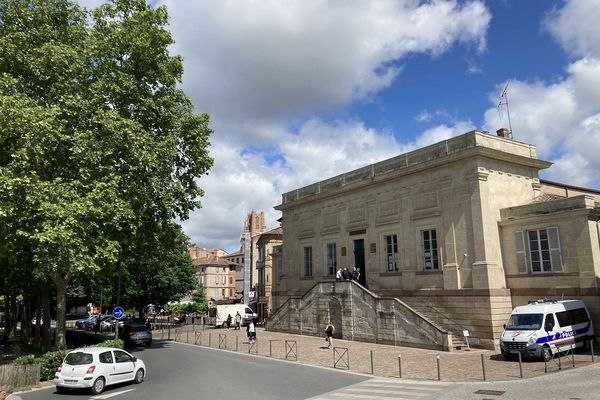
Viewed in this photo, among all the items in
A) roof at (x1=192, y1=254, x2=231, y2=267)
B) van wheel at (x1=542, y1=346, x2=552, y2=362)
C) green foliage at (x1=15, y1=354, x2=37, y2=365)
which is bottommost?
van wheel at (x1=542, y1=346, x2=552, y2=362)

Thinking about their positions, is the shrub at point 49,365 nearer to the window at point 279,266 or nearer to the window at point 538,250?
the window at point 538,250

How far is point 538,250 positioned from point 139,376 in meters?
20.3

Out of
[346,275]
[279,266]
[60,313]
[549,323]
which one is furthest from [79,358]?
[279,266]

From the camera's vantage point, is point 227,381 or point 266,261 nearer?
point 227,381

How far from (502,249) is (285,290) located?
2060cm

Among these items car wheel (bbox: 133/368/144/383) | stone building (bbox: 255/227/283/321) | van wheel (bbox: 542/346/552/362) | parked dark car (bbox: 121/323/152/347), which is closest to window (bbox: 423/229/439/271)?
van wheel (bbox: 542/346/552/362)

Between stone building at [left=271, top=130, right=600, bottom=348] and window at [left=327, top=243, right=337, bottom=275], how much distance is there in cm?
82

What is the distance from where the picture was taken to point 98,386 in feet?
53.4

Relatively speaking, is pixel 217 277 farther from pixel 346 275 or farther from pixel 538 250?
pixel 538 250

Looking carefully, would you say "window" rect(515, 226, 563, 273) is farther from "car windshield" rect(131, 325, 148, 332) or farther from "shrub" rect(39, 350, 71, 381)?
"car windshield" rect(131, 325, 148, 332)

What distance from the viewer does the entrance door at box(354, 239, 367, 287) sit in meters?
33.6

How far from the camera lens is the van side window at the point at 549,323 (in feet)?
64.5

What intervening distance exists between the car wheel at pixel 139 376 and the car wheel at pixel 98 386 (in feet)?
5.16

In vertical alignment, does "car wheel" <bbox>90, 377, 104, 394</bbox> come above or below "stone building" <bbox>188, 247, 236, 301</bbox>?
below
